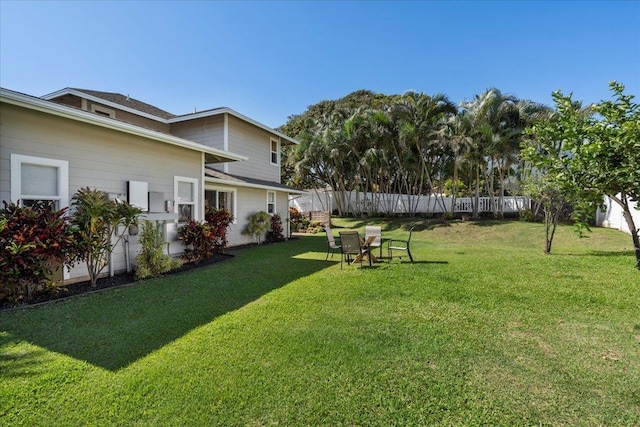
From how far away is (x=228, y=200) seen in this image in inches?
476

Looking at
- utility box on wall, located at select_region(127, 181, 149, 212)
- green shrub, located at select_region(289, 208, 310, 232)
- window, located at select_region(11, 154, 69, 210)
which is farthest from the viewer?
green shrub, located at select_region(289, 208, 310, 232)

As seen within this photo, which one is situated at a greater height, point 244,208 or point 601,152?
point 601,152

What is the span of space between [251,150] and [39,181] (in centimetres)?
902

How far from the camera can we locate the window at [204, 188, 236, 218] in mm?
11391

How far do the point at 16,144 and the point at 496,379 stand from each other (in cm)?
812

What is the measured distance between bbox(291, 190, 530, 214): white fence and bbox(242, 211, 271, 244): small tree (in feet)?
35.5

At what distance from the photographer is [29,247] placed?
15.5 ft

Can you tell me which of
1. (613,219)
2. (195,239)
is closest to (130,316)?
(195,239)

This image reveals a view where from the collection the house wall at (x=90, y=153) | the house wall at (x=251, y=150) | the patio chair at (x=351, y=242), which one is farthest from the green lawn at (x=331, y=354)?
the house wall at (x=251, y=150)

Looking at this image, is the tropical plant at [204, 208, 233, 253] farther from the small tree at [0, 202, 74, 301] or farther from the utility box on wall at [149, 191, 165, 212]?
the small tree at [0, 202, 74, 301]

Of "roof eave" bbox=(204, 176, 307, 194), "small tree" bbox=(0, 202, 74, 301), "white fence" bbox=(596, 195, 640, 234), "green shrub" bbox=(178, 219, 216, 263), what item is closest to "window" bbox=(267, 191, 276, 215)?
"roof eave" bbox=(204, 176, 307, 194)

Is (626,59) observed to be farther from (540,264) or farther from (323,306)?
(323,306)

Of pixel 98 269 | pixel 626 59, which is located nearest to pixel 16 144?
pixel 98 269

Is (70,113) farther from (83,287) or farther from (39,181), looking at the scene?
(83,287)
